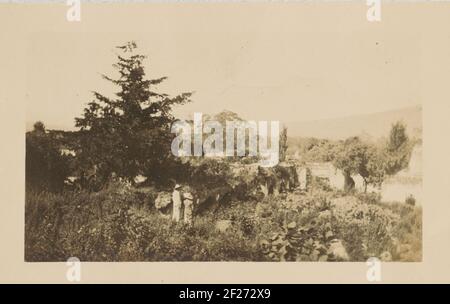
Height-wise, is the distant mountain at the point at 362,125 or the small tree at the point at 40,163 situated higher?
the distant mountain at the point at 362,125

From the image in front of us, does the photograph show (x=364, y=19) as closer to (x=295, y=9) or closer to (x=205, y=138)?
(x=295, y=9)

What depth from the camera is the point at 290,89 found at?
3604mm

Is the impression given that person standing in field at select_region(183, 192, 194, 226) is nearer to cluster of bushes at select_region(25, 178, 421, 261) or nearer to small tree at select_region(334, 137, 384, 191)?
cluster of bushes at select_region(25, 178, 421, 261)

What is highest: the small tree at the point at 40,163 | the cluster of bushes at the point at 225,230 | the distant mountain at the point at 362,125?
the distant mountain at the point at 362,125

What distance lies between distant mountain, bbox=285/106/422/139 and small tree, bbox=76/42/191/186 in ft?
2.90

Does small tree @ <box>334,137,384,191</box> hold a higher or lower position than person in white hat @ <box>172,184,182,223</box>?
higher

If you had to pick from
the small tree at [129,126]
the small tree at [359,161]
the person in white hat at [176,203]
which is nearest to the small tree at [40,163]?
the small tree at [129,126]

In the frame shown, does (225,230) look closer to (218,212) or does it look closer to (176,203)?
(218,212)

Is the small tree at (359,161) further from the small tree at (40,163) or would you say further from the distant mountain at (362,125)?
the small tree at (40,163)

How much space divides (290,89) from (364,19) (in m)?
0.74

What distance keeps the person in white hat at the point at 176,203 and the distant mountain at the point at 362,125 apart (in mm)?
908

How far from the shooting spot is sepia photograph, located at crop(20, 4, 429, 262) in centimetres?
358

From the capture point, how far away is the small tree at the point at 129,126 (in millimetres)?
3596

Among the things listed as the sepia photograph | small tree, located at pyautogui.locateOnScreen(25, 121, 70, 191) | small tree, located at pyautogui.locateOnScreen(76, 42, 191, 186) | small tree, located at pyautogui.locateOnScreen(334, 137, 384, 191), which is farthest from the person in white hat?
small tree, located at pyautogui.locateOnScreen(334, 137, 384, 191)
